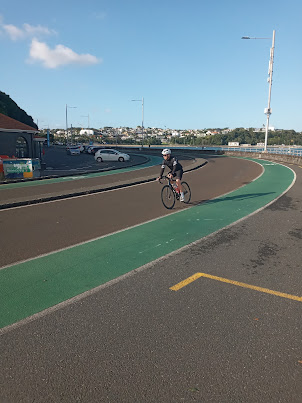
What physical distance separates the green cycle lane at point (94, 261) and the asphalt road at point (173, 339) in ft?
1.12

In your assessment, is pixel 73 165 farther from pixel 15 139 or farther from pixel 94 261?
pixel 94 261

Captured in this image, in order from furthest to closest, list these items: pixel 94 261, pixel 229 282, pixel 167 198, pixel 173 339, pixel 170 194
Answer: pixel 170 194
pixel 167 198
pixel 94 261
pixel 229 282
pixel 173 339

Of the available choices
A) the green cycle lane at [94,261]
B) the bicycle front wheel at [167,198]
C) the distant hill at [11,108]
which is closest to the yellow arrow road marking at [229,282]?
the green cycle lane at [94,261]

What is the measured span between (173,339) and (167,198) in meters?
7.36

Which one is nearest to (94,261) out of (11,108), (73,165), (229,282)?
(229,282)

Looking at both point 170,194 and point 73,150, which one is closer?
point 170,194

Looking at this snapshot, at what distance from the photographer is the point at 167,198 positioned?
421 inches

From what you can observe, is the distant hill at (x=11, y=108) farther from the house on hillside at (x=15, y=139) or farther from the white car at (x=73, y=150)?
the house on hillside at (x=15, y=139)

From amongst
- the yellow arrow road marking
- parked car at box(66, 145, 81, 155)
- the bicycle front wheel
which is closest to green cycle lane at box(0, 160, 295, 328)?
the bicycle front wheel

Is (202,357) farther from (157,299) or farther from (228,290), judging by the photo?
(228,290)

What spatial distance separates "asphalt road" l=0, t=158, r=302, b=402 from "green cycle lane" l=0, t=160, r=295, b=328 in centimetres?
34

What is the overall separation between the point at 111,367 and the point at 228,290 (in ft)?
7.39

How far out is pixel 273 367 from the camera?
10.1ft

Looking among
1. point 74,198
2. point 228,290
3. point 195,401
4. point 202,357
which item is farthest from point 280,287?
point 74,198
